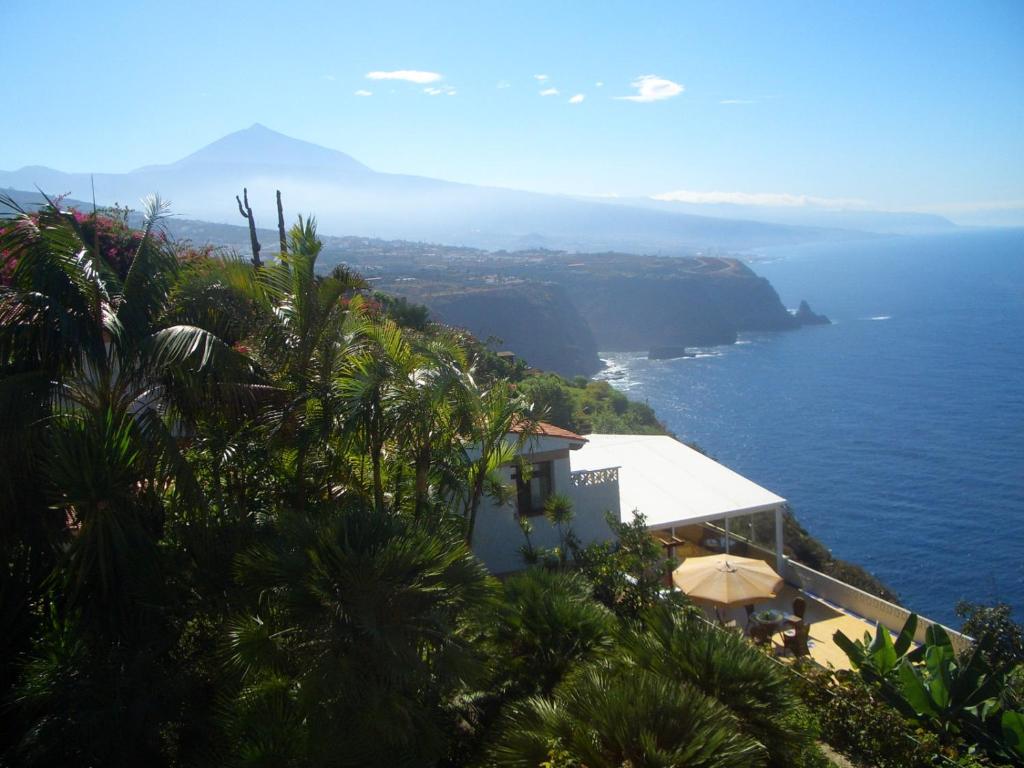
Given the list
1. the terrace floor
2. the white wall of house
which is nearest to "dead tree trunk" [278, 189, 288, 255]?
the white wall of house

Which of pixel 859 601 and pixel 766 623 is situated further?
pixel 859 601

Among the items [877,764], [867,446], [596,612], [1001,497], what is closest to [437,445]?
[596,612]

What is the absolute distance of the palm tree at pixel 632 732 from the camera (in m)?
3.92

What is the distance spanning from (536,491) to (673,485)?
155 inches

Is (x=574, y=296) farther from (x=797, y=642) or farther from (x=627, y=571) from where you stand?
(x=627, y=571)

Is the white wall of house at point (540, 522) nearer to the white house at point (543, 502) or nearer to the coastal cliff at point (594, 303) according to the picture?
the white house at point (543, 502)

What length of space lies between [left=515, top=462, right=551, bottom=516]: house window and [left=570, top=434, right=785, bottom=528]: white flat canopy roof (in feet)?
Answer: 3.65

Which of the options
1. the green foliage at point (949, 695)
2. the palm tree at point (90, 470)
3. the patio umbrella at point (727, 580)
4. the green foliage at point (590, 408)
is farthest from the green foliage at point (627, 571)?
the green foliage at point (590, 408)

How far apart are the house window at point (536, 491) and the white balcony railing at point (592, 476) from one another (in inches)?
18.5

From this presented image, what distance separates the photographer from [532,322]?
264 feet

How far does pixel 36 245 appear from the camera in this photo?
223 inches

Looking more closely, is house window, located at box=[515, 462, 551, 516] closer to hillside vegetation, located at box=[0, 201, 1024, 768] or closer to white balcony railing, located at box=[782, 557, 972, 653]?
white balcony railing, located at box=[782, 557, 972, 653]

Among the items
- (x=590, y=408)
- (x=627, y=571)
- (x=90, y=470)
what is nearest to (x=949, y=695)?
(x=627, y=571)

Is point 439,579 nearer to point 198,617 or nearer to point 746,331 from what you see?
point 198,617
